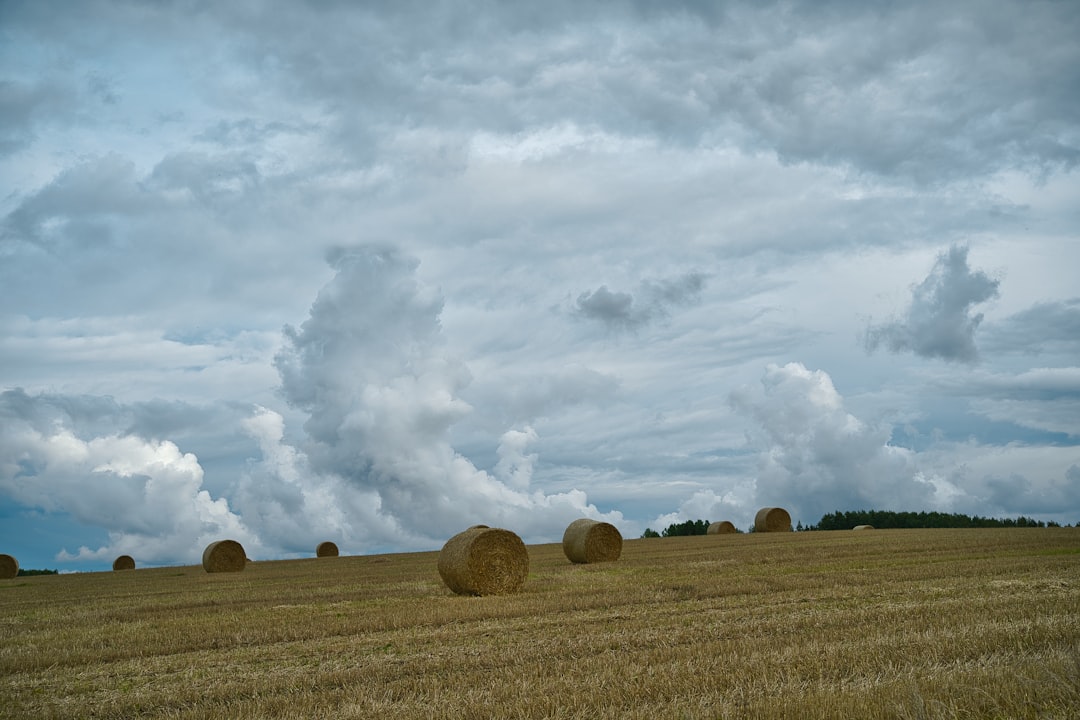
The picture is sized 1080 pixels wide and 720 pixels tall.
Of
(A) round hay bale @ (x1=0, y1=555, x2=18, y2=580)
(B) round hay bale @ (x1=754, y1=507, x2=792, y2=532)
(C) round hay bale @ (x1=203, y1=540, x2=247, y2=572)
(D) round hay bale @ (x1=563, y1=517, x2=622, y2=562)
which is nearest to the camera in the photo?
(D) round hay bale @ (x1=563, y1=517, x2=622, y2=562)

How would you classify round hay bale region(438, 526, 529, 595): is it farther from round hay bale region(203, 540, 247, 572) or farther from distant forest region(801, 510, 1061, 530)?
distant forest region(801, 510, 1061, 530)

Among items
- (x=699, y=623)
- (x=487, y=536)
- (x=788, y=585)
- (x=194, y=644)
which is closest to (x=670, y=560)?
(x=487, y=536)

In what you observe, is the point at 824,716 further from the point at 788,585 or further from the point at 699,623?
the point at 788,585

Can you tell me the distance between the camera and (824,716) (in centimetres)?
532

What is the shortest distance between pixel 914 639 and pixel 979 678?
6.55 feet

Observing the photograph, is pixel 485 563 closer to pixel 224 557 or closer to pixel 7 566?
pixel 224 557

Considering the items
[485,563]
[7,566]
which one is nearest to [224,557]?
[7,566]

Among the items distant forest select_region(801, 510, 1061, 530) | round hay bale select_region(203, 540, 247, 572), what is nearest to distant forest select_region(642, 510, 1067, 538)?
distant forest select_region(801, 510, 1061, 530)

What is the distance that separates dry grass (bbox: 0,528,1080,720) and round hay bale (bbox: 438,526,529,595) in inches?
26.5

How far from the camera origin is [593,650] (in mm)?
8328

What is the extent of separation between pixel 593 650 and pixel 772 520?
33.8 m

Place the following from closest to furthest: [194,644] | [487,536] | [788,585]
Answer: [194,644], [788,585], [487,536]

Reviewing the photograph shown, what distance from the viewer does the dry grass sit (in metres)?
6.00

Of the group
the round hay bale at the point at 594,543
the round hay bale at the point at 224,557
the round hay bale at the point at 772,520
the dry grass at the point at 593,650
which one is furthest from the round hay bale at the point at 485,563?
the round hay bale at the point at 772,520
